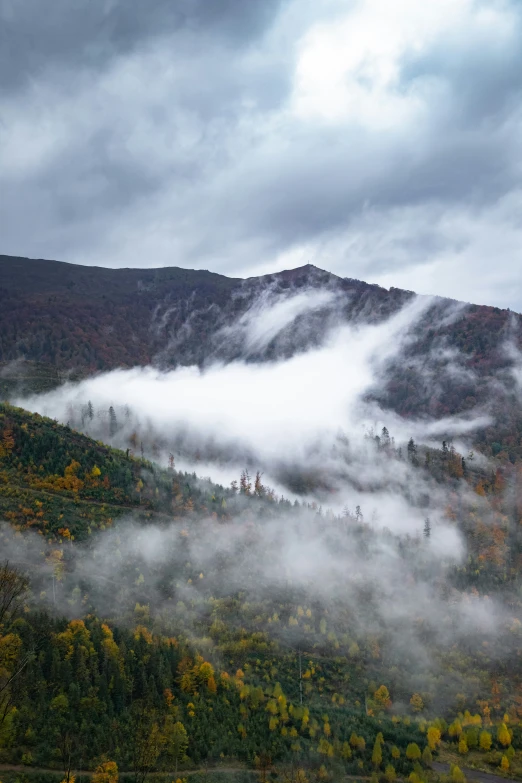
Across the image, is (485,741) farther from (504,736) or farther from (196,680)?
(196,680)

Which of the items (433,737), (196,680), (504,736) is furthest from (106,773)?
(504,736)

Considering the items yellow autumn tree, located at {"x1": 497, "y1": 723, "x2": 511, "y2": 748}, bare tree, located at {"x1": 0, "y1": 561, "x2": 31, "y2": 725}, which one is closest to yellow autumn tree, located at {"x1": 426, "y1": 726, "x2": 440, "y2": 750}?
yellow autumn tree, located at {"x1": 497, "y1": 723, "x2": 511, "y2": 748}

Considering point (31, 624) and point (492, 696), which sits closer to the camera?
point (31, 624)

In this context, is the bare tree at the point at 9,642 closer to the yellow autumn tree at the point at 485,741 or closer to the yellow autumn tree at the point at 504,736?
the yellow autumn tree at the point at 485,741

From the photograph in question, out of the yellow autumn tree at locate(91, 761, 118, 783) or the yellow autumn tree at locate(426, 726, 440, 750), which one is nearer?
the yellow autumn tree at locate(91, 761, 118, 783)

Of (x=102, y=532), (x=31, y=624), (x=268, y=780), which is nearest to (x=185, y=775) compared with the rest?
(x=268, y=780)

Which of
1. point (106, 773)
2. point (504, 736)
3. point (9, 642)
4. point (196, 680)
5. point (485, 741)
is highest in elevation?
point (9, 642)

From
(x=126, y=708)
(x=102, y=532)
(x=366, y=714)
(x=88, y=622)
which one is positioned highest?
(x=102, y=532)

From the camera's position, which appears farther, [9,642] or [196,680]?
[196,680]

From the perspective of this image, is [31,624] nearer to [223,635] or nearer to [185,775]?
[185,775]

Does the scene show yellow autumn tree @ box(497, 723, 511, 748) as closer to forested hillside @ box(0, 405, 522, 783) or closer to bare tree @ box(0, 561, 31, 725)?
forested hillside @ box(0, 405, 522, 783)

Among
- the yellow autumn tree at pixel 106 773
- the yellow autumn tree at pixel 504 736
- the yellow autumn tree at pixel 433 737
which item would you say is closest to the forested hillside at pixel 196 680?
the yellow autumn tree at pixel 504 736
